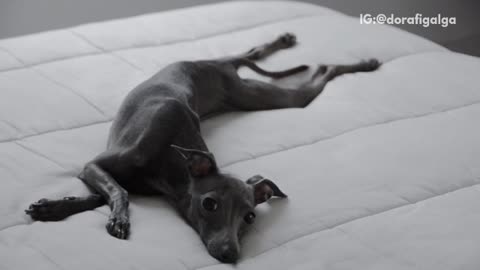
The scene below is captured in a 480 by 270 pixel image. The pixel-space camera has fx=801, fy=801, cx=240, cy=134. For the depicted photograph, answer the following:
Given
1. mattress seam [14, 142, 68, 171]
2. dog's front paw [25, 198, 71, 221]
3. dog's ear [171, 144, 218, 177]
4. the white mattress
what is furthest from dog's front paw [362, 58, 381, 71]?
dog's front paw [25, 198, 71, 221]

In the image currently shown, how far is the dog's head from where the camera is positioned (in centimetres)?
162

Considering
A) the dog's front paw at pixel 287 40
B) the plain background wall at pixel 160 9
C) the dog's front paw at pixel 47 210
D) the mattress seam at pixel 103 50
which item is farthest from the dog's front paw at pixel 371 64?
the plain background wall at pixel 160 9

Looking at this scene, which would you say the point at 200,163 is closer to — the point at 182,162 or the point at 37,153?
the point at 182,162

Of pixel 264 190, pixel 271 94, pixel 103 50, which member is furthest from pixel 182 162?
pixel 103 50

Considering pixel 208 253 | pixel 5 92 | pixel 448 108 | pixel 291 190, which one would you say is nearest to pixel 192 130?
pixel 291 190

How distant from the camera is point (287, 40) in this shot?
2.85m

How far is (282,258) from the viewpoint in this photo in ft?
5.21

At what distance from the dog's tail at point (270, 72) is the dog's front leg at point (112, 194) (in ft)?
2.81

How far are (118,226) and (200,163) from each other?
0.82 ft

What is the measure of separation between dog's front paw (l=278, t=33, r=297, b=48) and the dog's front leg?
112 centimetres

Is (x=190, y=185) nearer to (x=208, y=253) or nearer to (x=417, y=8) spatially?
(x=208, y=253)

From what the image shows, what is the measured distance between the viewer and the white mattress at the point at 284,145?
160cm

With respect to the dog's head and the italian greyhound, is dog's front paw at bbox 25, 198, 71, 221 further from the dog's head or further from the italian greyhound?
the dog's head

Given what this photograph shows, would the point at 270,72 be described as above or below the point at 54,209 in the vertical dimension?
below
